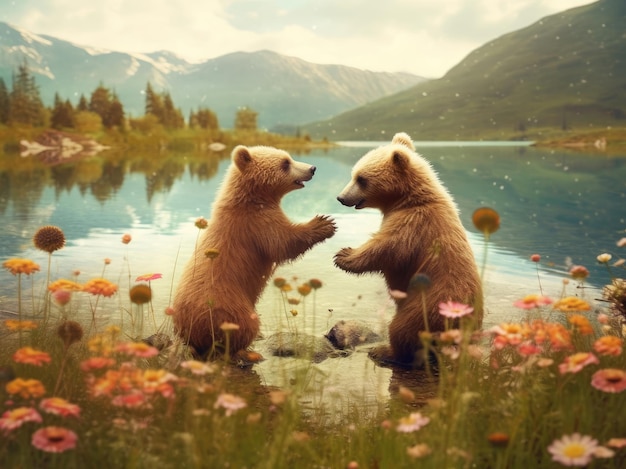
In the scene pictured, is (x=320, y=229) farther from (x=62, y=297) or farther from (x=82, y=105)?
(x=82, y=105)

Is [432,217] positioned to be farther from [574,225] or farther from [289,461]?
[574,225]

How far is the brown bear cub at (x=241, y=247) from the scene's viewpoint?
582 centimetres

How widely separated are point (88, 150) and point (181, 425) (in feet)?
228

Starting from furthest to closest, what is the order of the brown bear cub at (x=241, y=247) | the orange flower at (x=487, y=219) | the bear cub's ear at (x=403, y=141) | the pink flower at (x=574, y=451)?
1. the bear cub's ear at (x=403, y=141)
2. the brown bear cub at (x=241, y=247)
3. the orange flower at (x=487, y=219)
4. the pink flower at (x=574, y=451)

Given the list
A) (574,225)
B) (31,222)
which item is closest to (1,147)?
(31,222)

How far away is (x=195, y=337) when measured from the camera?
5.90 m

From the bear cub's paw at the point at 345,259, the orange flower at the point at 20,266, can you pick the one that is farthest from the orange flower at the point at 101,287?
the bear cub's paw at the point at 345,259

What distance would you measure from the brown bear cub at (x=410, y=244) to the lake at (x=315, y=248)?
0.33 m

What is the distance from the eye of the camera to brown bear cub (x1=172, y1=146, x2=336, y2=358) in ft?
19.1

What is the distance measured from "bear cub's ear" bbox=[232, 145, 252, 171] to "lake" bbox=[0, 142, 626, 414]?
1.05m

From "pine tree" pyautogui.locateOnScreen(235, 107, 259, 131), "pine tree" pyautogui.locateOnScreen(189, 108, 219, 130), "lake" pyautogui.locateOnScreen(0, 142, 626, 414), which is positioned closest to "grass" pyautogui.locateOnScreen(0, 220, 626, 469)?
"lake" pyautogui.locateOnScreen(0, 142, 626, 414)

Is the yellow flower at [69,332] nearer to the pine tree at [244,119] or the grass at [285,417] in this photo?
the grass at [285,417]

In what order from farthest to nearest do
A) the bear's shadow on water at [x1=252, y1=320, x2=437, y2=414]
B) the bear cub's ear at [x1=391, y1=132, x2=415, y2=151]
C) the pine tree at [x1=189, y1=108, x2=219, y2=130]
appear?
the pine tree at [x1=189, y1=108, x2=219, y2=130], the bear cub's ear at [x1=391, y1=132, x2=415, y2=151], the bear's shadow on water at [x1=252, y1=320, x2=437, y2=414]

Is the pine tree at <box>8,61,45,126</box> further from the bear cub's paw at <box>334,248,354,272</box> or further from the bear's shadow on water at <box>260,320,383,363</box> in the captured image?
the bear cub's paw at <box>334,248,354,272</box>
